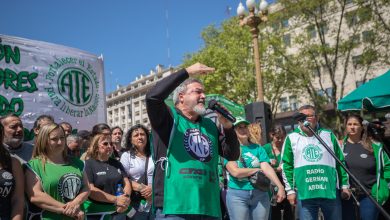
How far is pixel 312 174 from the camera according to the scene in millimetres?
4875

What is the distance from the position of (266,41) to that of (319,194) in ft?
71.4

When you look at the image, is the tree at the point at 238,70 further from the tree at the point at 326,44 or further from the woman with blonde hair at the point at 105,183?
the woman with blonde hair at the point at 105,183

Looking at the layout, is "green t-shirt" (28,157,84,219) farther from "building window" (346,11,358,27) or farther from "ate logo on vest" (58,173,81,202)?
"building window" (346,11,358,27)

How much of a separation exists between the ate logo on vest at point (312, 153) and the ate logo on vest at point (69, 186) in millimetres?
2810

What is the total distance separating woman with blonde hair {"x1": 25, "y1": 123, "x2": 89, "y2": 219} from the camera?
3.51 metres

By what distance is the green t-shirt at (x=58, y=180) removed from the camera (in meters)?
3.63

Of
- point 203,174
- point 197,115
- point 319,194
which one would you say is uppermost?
point 197,115

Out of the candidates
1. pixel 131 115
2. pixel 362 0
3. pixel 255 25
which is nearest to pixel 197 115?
pixel 255 25

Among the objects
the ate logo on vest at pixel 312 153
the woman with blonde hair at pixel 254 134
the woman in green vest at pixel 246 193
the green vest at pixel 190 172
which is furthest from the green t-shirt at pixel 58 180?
the ate logo on vest at pixel 312 153

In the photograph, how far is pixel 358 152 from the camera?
5.40 meters

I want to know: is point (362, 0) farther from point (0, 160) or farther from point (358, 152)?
point (0, 160)

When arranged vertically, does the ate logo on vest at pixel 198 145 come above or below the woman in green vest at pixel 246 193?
above

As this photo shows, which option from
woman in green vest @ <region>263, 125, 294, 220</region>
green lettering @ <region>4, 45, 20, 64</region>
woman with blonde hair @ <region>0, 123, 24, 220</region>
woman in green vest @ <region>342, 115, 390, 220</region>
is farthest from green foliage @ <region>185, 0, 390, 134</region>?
woman with blonde hair @ <region>0, 123, 24, 220</region>

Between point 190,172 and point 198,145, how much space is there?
0.79 ft
